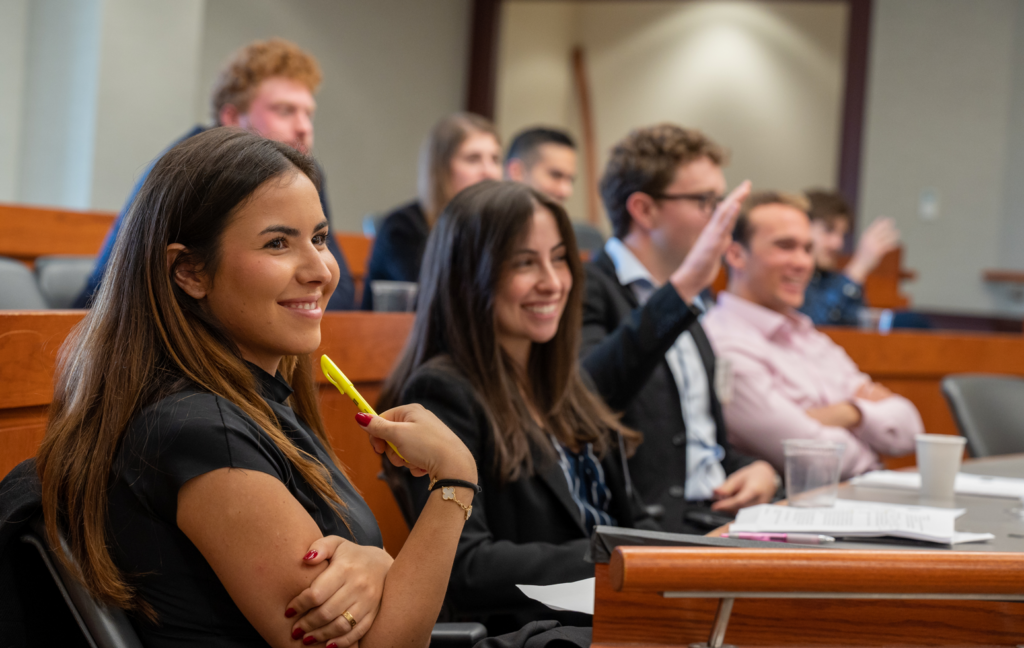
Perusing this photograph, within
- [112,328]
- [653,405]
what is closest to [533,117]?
[653,405]

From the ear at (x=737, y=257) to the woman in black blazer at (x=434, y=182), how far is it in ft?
2.99

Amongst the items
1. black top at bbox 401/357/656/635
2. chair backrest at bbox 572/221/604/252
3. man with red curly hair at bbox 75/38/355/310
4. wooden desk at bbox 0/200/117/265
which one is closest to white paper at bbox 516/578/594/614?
black top at bbox 401/357/656/635

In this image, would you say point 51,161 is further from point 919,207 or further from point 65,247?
point 919,207

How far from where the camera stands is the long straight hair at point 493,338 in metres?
1.72

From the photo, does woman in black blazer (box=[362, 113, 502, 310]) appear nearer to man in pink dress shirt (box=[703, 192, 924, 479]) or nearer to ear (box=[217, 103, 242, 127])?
ear (box=[217, 103, 242, 127])

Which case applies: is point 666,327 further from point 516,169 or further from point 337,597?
point 516,169

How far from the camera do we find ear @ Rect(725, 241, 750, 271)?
119 inches

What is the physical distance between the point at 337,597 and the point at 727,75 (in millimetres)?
9164

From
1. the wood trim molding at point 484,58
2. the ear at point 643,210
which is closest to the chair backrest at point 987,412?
the ear at point 643,210

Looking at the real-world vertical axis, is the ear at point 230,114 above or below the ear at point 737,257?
above

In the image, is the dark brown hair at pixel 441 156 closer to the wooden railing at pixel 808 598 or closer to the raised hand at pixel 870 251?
the raised hand at pixel 870 251

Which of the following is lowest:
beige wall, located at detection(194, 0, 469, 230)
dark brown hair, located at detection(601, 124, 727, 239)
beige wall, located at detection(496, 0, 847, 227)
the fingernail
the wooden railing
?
the wooden railing

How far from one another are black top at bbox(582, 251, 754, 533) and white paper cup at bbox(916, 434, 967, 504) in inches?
20.1

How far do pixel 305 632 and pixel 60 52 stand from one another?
396 centimetres
